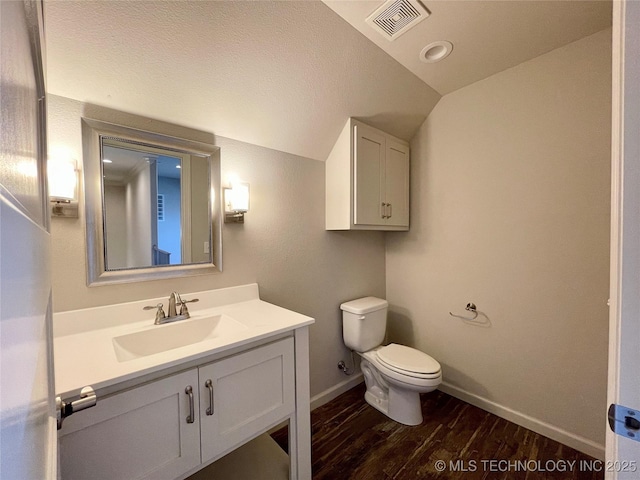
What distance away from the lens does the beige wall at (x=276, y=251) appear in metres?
1.17

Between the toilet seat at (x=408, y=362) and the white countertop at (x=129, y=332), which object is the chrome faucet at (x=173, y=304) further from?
the toilet seat at (x=408, y=362)

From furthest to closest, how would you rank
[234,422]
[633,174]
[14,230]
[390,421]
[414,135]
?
[414,135] → [390,421] → [234,422] → [633,174] → [14,230]

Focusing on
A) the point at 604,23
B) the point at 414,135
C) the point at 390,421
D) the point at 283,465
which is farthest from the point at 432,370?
the point at 604,23

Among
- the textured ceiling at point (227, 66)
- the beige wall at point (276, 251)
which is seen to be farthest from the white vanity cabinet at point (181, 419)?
the textured ceiling at point (227, 66)

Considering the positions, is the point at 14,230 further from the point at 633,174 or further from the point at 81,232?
the point at 81,232

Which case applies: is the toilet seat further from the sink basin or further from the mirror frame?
the mirror frame

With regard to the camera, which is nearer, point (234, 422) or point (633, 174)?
point (633, 174)

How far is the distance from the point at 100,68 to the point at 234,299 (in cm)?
123

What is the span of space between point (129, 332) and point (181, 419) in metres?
0.46

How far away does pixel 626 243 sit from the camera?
52cm

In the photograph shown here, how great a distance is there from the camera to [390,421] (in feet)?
6.29

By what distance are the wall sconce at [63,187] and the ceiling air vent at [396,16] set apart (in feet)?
A: 5.02

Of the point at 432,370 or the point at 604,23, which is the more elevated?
the point at 604,23

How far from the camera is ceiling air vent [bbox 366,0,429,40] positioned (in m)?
1.31
